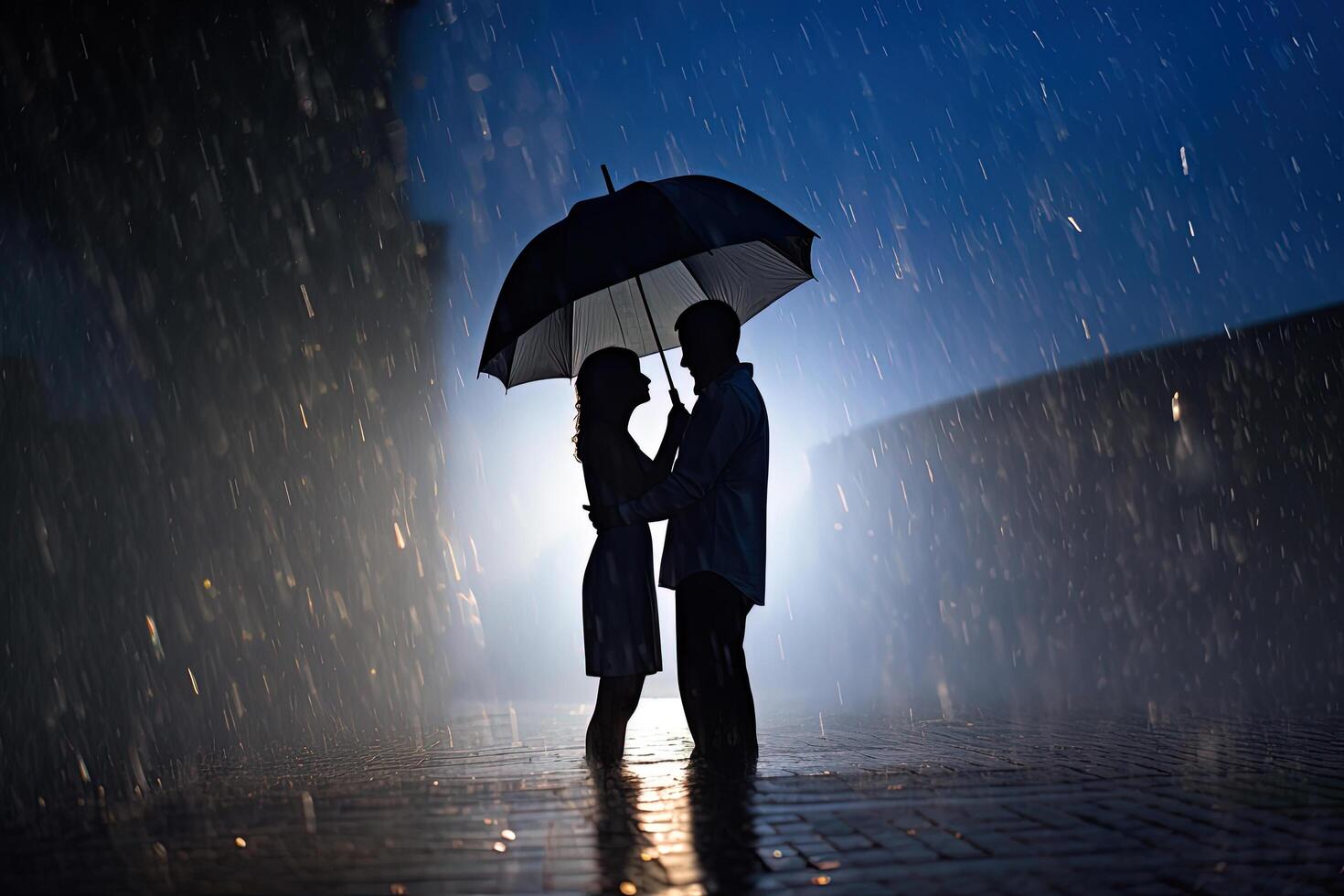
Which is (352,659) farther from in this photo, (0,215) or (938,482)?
(938,482)

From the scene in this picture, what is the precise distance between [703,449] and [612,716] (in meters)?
1.42

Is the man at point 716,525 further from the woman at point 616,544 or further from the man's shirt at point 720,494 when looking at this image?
the woman at point 616,544

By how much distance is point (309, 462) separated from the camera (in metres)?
15.7

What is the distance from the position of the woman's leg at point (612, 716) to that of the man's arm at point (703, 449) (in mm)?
927

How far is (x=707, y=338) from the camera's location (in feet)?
15.3

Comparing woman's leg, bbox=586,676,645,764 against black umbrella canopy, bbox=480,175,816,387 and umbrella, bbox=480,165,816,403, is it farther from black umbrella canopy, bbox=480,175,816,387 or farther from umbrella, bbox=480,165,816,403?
black umbrella canopy, bbox=480,175,816,387

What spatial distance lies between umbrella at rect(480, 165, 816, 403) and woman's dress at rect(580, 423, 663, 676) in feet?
1.16

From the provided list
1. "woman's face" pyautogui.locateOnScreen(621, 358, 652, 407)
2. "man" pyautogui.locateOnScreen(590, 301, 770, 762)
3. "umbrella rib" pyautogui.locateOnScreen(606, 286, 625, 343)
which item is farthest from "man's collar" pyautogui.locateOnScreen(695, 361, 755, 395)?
"umbrella rib" pyautogui.locateOnScreen(606, 286, 625, 343)

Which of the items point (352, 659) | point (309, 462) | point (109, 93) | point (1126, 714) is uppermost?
point (109, 93)

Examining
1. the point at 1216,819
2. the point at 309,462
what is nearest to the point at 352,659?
A: the point at 309,462

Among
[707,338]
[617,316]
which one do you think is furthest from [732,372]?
[617,316]

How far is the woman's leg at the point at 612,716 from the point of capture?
16.7 feet

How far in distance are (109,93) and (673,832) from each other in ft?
34.7

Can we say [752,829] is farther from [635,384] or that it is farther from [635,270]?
[635,384]
